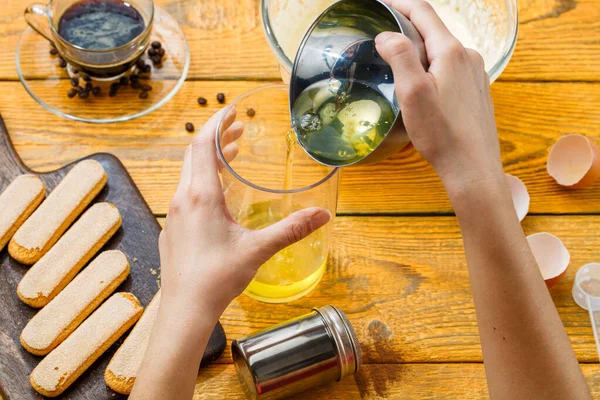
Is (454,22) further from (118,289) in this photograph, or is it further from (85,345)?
(85,345)

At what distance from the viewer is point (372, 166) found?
1698mm

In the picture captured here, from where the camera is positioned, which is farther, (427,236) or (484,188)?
(427,236)

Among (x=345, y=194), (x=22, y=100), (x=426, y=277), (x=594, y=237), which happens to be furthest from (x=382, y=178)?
(x=22, y=100)

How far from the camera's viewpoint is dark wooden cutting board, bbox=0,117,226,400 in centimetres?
139

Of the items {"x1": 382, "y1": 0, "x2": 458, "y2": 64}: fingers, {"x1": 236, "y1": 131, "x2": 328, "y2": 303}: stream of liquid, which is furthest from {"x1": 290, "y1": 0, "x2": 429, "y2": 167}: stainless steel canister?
{"x1": 236, "y1": 131, "x2": 328, "y2": 303}: stream of liquid

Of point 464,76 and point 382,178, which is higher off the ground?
point 464,76

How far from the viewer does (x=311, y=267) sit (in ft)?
4.84

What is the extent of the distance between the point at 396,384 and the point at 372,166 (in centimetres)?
53

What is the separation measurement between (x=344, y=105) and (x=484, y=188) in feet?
0.86

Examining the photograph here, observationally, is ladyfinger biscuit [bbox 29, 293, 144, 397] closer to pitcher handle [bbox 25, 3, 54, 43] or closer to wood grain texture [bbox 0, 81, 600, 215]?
wood grain texture [bbox 0, 81, 600, 215]

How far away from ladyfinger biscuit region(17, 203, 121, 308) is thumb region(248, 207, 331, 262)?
508 mm

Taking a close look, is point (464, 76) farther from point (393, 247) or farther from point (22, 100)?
point (22, 100)

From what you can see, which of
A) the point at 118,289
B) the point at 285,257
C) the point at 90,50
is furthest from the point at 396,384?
the point at 90,50

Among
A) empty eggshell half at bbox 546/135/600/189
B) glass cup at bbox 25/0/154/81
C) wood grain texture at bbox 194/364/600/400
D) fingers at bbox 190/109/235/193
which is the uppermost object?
fingers at bbox 190/109/235/193
